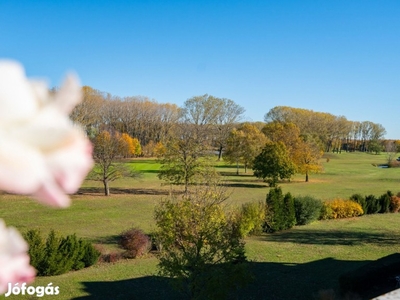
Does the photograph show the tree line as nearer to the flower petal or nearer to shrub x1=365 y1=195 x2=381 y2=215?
shrub x1=365 y1=195 x2=381 y2=215

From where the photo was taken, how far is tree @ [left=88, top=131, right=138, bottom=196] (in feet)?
106

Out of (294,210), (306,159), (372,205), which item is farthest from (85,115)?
(306,159)

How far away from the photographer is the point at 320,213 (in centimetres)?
2761

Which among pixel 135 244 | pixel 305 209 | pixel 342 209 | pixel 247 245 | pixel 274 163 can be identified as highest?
pixel 274 163

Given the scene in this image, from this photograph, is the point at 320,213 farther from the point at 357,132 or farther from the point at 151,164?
the point at 357,132

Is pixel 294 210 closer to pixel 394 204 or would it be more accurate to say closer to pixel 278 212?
pixel 278 212

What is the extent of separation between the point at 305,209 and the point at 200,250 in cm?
1592

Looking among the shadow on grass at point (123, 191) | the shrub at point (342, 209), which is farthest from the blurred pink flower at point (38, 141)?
the shadow on grass at point (123, 191)

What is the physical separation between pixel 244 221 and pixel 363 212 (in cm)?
1284

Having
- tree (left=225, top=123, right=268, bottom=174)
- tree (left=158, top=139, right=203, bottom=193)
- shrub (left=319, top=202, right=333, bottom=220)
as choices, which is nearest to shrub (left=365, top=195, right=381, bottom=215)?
shrub (left=319, top=202, right=333, bottom=220)

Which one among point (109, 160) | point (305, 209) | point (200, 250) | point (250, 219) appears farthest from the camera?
point (109, 160)

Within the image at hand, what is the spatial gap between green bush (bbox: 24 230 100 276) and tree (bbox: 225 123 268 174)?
34179 millimetres

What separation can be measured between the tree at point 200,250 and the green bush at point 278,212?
11.2 meters

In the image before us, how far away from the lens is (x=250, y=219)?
72.6 feet
